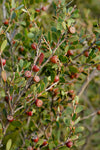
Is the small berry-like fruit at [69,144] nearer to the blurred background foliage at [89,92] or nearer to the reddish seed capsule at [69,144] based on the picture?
the reddish seed capsule at [69,144]

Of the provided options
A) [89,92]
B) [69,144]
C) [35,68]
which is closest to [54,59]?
[35,68]

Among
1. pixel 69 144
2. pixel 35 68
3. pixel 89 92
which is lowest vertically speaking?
pixel 89 92

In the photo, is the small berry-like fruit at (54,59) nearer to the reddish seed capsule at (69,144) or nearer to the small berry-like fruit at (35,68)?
the small berry-like fruit at (35,68)

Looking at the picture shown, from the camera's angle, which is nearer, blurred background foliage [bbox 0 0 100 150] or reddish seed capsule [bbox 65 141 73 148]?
reddish seed capsule [bbox 65 141 73 148]

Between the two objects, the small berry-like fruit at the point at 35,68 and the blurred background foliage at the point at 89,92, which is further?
the blurred background foliage at the point at 89,92

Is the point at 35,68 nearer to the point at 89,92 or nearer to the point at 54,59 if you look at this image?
the point at 54,59

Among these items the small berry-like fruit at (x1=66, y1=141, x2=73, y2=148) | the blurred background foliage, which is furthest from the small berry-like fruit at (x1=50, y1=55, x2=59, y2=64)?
the blurred background foliage

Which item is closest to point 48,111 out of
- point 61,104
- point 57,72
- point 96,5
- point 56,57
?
point 61,104

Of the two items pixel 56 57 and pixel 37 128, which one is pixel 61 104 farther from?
pixel 56 57

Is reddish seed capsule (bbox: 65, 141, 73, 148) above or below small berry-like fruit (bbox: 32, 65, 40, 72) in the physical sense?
below

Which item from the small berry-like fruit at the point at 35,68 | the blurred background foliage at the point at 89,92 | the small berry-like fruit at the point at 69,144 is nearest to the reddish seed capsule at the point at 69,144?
the small berry-like fruit at the point at 69,144

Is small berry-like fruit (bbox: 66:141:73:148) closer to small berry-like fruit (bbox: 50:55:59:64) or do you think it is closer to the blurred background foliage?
small berry-like fruit (bbox: 50:55:59:64)

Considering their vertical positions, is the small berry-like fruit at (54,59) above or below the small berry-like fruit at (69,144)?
above

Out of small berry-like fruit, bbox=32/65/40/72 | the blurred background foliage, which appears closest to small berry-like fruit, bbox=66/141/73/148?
small berry-like fruit, bbox=32/65/40/72
